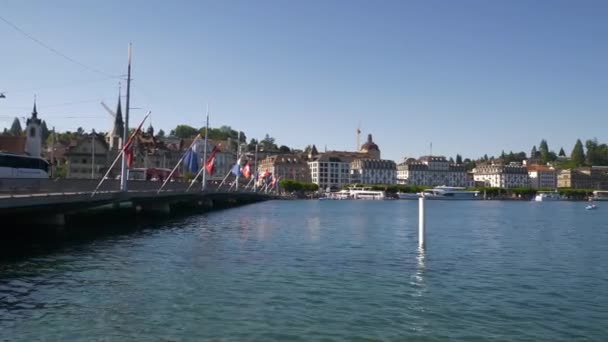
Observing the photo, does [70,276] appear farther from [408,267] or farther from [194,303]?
[408,267]

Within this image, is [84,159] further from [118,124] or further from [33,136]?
[33,136]

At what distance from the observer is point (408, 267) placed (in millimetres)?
26859

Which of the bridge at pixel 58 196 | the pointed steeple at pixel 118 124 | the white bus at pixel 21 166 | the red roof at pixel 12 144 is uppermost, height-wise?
the pointed steeple at pixel 118 124

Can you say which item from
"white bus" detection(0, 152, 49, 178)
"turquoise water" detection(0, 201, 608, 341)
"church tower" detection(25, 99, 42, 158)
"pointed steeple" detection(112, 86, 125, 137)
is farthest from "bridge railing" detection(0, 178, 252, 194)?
"pointed steeple" detection(112, 86, 125, 137)

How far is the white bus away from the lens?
45125 mm

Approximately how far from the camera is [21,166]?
48.2 metres

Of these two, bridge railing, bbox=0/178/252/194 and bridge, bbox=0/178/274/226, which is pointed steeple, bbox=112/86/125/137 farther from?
bridge railing, bbox=0/178/252/194

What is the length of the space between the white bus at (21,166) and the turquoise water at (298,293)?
1529cm

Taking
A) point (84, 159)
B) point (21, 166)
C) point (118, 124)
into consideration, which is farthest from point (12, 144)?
point (118, 124)

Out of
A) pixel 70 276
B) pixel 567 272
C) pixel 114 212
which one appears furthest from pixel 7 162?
pixel 567 272

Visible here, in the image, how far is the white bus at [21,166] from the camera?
45125mm

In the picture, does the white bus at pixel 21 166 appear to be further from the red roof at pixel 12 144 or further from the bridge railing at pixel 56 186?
the red roof at pixel 12 144

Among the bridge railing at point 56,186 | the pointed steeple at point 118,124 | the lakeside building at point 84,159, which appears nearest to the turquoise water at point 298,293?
the bridge railing at point 56,186

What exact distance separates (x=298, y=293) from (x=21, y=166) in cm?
3721
